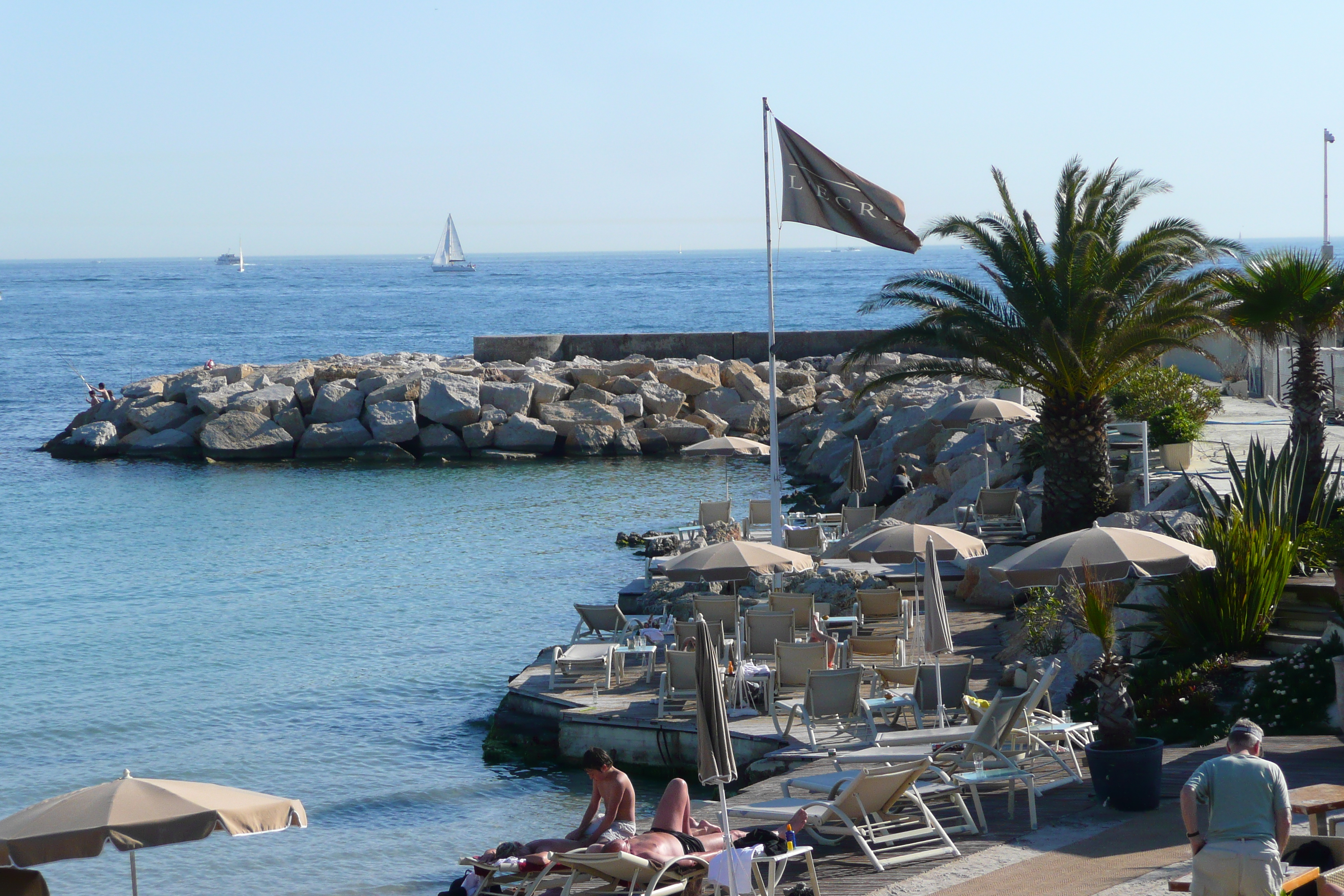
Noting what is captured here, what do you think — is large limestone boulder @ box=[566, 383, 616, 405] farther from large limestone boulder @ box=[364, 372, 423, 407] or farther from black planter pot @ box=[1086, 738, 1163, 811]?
black planter pot @ box=[1086, 738, 1163, 811]

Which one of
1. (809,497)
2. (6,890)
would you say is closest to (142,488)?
(809,497)

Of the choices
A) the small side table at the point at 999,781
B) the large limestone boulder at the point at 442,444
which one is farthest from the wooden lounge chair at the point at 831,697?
the large limestone boulder at the point at 442,444

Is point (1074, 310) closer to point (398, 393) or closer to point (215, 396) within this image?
point (398, 393)

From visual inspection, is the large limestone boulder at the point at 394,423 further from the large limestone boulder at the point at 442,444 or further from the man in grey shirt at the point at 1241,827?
the man in grey shirt at the point at 1241,827

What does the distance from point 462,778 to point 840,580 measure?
558cm

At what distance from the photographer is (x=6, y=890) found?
7.16 metres

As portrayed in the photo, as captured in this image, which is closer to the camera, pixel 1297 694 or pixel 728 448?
pixel 1297 694

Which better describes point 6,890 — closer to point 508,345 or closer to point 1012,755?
point 1012,755

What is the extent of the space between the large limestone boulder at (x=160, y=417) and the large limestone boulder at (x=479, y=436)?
9.76 metres

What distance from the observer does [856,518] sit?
2077 centimetres

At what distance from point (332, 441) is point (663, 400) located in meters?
9.57

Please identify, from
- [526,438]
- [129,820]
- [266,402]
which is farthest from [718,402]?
[129,820]

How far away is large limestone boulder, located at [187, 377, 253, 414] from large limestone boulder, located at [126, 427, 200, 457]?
107 centimetres

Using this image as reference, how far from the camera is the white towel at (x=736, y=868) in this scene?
6.91 m
